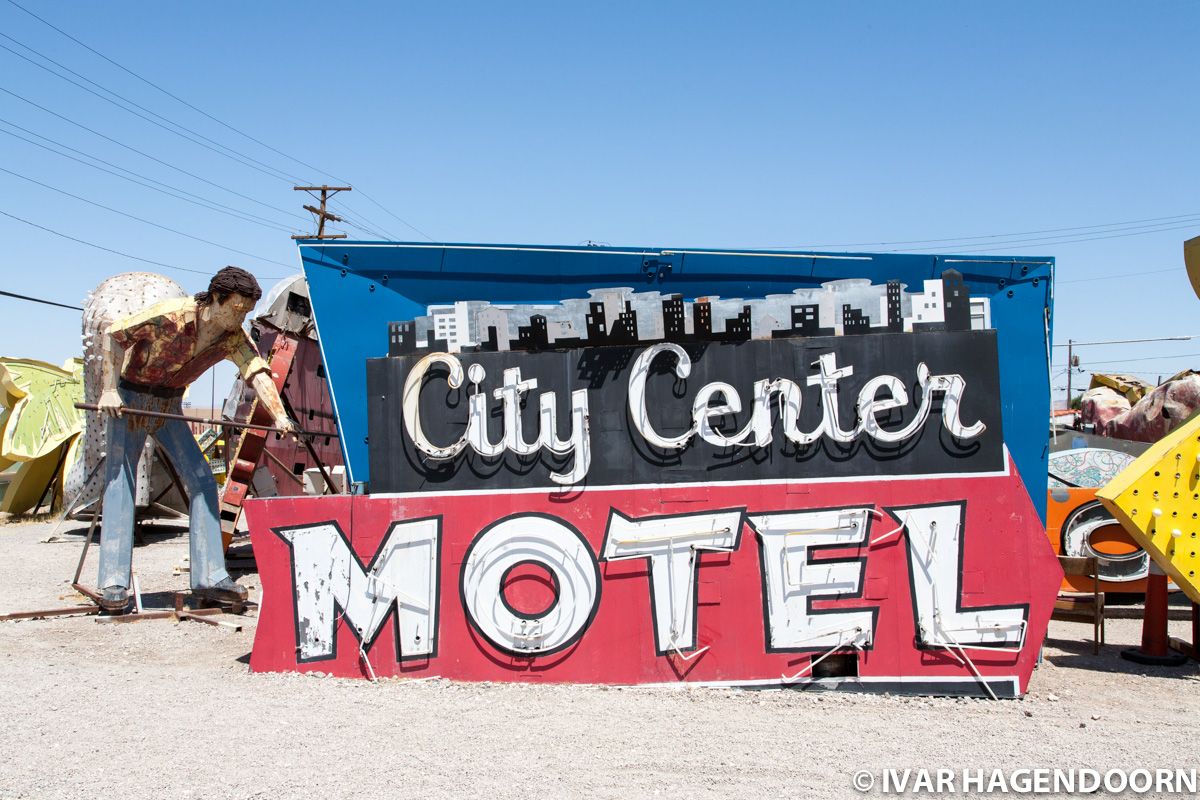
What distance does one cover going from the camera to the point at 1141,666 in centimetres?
852

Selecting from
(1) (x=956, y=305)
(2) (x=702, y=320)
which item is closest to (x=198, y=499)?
(2) (x=702, y=320)

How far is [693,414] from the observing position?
7.82 metres

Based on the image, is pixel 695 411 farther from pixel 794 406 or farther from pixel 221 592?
pixel 221 592

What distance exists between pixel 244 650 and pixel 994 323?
7.46 metres

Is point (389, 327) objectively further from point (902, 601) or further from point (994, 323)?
point (994, 323)

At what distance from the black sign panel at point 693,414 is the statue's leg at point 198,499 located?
10.7ft

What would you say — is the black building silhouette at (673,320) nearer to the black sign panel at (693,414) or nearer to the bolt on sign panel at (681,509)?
the bolt on sign panel at (681,509)

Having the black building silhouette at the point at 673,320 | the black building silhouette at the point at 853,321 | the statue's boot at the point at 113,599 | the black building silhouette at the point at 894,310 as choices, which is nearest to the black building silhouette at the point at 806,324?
the black building silhouette at the point at 853,321

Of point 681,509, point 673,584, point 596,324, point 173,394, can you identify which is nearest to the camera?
point 673,584

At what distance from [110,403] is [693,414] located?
583 cm

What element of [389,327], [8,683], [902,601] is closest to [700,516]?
[902,601]

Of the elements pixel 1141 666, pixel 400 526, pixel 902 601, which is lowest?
pixel 1141 666

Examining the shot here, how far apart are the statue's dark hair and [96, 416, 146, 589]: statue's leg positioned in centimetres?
166

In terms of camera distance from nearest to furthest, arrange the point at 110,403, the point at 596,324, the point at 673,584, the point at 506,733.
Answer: the point at 506,733, the point at 673,584, the point at 596,324, the point at 110,403
